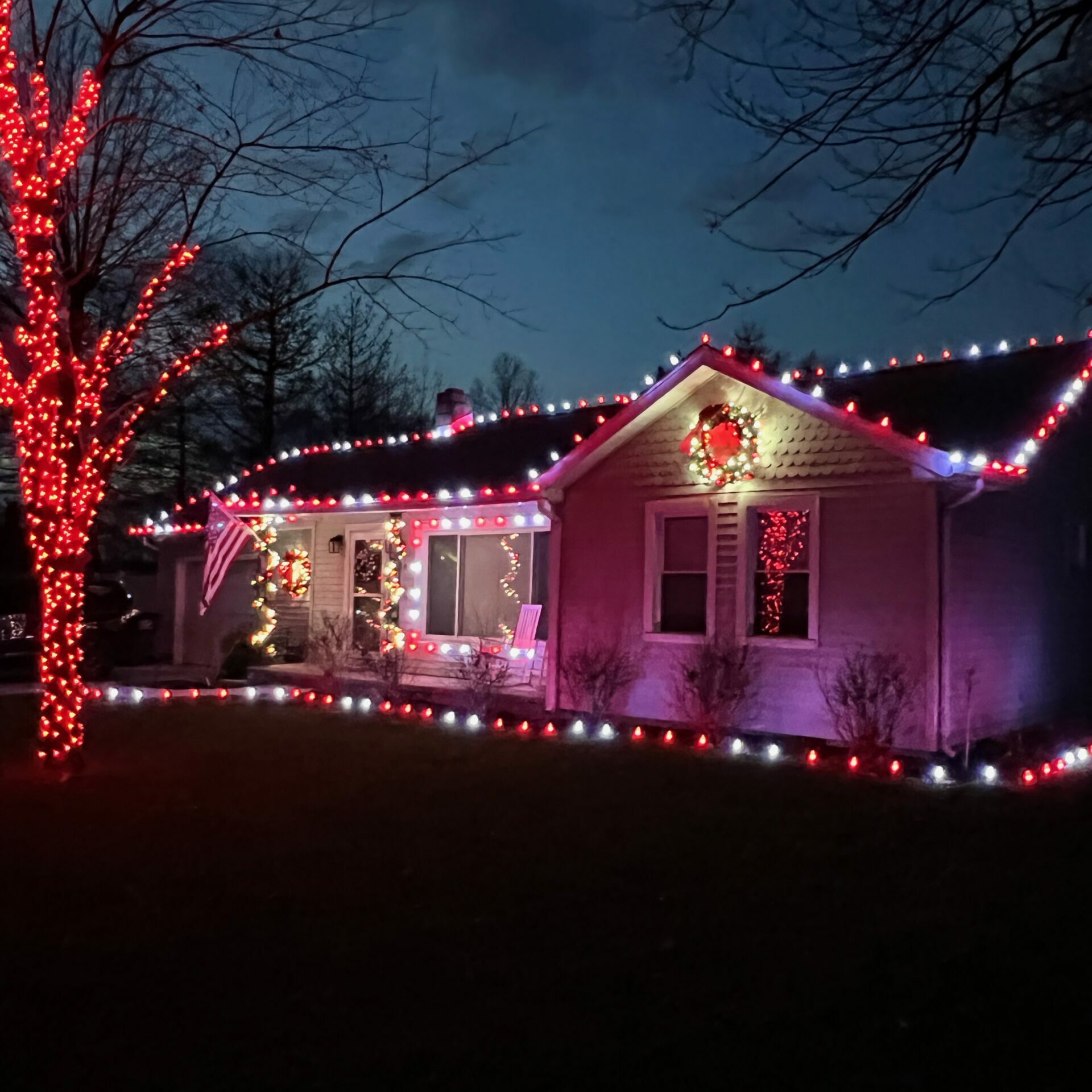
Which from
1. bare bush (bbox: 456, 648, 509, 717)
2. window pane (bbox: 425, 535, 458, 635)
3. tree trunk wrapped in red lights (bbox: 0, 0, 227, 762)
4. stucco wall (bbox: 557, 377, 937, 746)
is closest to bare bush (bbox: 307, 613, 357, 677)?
window pane (bbox: 425, 535, 458, 635)

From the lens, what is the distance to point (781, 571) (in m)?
10.7

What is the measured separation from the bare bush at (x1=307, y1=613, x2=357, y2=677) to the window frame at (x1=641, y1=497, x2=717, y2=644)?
4554 millimetres

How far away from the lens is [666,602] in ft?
37.4

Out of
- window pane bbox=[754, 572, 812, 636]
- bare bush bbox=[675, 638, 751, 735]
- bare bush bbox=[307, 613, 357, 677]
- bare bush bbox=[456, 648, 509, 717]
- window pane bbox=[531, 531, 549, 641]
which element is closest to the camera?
bare bush bbox=[675, 638, 751, 735]

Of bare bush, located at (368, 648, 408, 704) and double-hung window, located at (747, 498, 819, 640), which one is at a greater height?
double-hung window, located at (747, 498, 819, 640)

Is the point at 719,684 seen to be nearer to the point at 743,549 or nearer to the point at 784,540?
the point at 743,549

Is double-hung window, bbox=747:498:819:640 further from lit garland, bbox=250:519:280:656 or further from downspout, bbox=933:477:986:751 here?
lit garland, bbox=250:519:280:656

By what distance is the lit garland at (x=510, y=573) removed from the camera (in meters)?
14.5

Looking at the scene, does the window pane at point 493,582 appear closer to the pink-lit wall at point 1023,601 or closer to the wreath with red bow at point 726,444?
the wreath with red bow at point 726,444

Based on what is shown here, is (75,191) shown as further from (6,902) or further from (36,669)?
(36,669)

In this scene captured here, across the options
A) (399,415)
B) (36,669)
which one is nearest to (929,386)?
(36,669)

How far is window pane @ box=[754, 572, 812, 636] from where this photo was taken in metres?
10.5

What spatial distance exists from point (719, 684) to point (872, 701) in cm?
155

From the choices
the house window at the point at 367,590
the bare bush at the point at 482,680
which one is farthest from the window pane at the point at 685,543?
the house window at the point at 367,590
